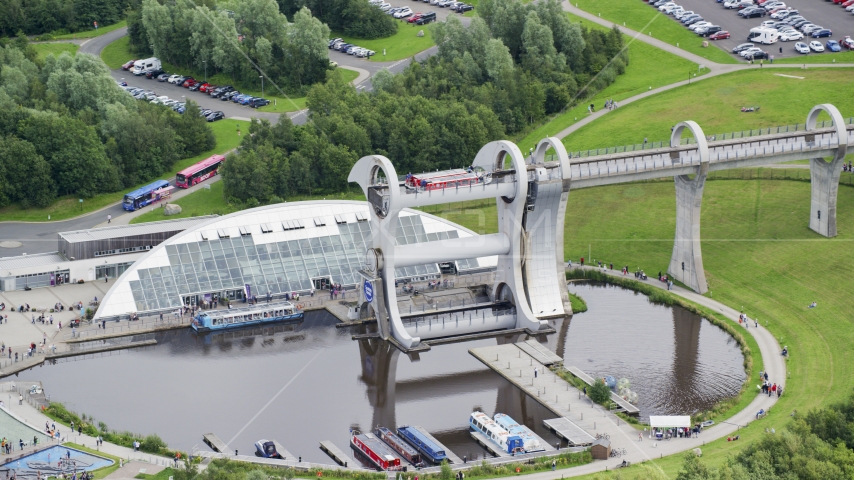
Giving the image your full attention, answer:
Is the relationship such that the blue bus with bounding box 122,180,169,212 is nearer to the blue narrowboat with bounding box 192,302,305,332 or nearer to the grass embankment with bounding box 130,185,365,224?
the grass embankment with bounding box 130,185,365,224

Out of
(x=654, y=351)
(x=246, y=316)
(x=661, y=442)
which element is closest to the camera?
(x=661, y=442)

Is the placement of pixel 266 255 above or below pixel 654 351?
above

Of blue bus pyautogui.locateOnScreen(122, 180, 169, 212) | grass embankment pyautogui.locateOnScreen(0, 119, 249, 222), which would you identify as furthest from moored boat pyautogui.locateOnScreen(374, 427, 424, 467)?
grass embankment pyautogui.locateOnScreen(0, 119, 249, 222)

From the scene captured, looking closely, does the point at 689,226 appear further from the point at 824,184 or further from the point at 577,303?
the point at 824,184

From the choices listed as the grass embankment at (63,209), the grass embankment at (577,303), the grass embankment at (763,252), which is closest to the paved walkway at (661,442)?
the grass embankment at (763,252)

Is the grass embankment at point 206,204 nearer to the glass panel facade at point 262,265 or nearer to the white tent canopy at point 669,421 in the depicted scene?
the glass panel facade at point 262,265

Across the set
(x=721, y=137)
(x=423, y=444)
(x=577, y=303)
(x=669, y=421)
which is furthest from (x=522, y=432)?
(x=721, y=137)
